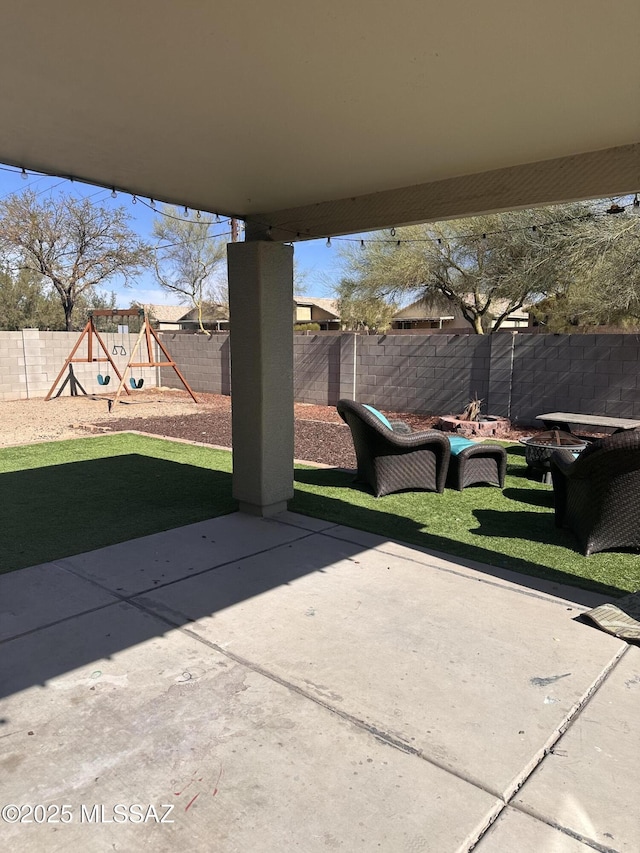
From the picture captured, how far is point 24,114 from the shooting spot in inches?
116

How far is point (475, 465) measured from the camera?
6.30 metres

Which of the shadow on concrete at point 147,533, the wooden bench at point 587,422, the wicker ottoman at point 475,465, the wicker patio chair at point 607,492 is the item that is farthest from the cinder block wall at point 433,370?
the wicker patio chair at point 607,492

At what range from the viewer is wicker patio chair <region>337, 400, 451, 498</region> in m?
5.77

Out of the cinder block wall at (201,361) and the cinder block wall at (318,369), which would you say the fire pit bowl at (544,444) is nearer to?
the cinder block wall at (318,369)

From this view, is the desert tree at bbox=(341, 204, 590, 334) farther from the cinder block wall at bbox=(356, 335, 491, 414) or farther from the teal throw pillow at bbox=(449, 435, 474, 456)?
the teal throw pillow at bbox=(449, 435, 474, 456)

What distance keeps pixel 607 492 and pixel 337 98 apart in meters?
3.06

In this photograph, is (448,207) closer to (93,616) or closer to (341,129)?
(341,129)

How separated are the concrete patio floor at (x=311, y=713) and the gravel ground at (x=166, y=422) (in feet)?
13.7

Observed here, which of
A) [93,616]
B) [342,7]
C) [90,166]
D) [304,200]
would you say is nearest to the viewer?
[342,7]

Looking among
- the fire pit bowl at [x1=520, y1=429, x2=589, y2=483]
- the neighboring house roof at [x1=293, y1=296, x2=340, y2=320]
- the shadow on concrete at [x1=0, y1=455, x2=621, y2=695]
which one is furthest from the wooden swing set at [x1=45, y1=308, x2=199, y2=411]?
the neighboring house roof at [x1=293, y1=296, x2=340, y2=320]

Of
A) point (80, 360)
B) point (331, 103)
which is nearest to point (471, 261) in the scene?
point (80, 360)

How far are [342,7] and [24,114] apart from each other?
1.81 m

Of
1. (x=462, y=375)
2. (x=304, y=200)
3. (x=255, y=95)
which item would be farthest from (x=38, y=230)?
(x=255, y=95)

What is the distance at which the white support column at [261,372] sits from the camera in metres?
4.95
